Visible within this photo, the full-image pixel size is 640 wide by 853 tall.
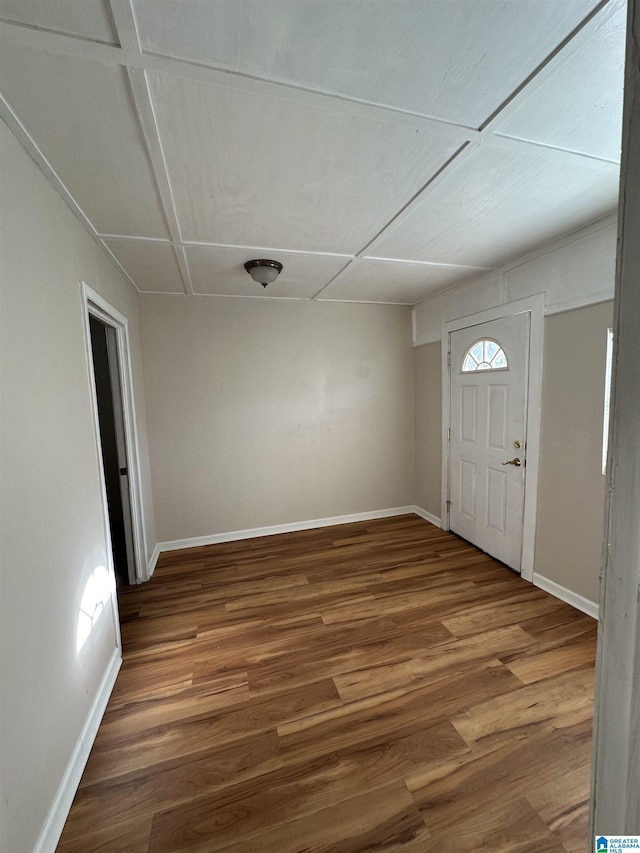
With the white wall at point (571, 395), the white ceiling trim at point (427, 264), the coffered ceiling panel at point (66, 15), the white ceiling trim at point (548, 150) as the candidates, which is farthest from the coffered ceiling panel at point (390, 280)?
the coffered ceiling panel at point (66, 15)

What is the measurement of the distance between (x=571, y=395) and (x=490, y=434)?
2.52 feet

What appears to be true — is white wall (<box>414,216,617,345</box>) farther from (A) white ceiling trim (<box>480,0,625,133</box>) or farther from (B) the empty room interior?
(A) white ceiling trim (<box>480,0,625,133</box>)

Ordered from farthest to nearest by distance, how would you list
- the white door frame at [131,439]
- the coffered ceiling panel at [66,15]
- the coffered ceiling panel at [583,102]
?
the white door frame at [131,439] → the coffered ceiling panel at [583,102] → the coffered ceiling panel at [66,15]

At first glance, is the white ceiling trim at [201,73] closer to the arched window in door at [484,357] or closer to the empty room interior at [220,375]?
the empty room interior at [220,375]

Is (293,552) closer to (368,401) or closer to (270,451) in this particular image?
(270,451)

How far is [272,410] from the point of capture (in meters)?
3.54

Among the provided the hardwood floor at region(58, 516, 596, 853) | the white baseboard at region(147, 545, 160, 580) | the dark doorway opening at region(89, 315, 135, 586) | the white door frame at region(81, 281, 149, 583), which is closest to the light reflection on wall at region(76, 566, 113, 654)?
the hardwood floor at region(58, 516, 596, 853)

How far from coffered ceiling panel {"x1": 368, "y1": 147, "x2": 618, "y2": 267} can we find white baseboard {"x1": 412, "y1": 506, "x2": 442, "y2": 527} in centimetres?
259

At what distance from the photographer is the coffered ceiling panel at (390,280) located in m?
2.61

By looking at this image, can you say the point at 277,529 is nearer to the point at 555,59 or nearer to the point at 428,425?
the point at 428,425

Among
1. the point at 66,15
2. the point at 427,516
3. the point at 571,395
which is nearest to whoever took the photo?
the point at 66,15

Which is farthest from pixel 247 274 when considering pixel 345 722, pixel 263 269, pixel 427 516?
pixel 427 516

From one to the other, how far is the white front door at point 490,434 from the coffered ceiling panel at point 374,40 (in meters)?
1.90

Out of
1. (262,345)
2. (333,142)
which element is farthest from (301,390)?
(333,142)
